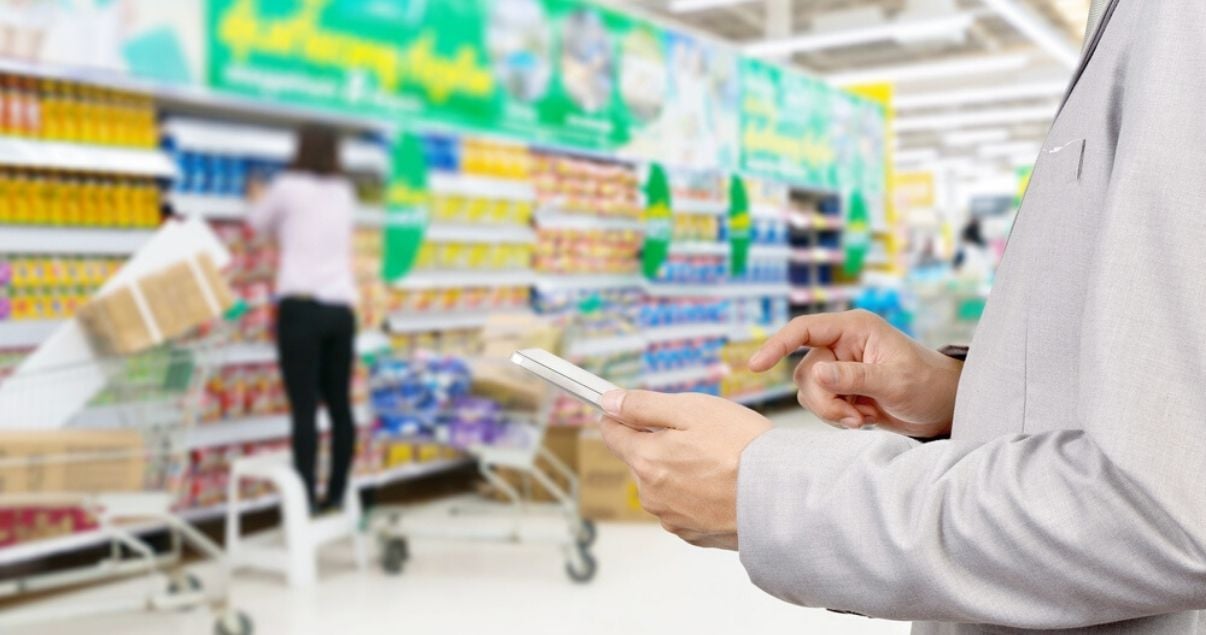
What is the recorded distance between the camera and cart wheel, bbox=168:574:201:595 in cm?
368

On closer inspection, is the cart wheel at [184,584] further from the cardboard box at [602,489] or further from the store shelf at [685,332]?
the store shelf at [685,332]

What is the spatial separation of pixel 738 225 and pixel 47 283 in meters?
5.45

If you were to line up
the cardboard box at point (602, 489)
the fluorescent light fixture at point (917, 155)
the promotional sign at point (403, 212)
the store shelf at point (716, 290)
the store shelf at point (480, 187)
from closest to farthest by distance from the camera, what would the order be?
the cardboard box at point (602, 489), the promotional sign at point (403, 212), the store shelf at point (480, 187), the store shelf at point (716, 290), the fluorescent light fixture at point (917, 155)

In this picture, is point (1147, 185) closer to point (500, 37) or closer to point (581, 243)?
point (500, 37)

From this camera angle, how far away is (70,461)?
319 centimetres

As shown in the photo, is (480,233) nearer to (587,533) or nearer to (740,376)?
(587,533)

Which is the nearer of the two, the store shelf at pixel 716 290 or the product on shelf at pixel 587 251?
the product on shelf at pixel 587 251

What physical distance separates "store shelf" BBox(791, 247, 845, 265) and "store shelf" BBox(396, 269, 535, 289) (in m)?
3.88

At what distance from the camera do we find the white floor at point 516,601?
3580 mm

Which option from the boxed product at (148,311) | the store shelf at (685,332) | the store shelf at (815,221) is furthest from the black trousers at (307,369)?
the store shelf at (815,221)

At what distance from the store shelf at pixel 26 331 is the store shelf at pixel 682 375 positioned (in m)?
3.78

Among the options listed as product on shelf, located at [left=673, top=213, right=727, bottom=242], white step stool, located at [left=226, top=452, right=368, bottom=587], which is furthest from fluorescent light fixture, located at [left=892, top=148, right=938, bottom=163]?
white step stool, located at [left=226, top=452, right=368, bottom=587]

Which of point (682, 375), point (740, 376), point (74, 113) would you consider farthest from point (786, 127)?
point (74, 113)

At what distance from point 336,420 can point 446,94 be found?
190 cm
